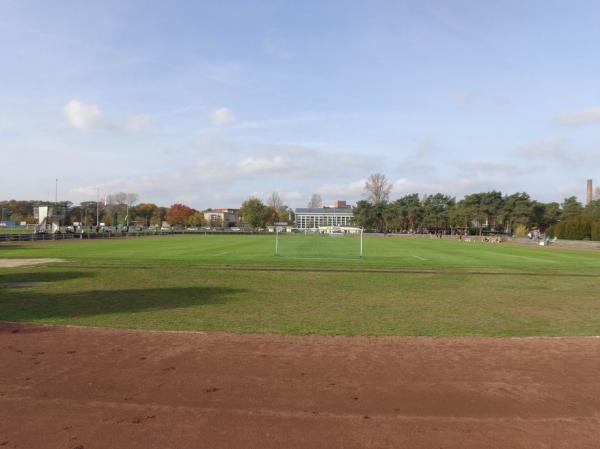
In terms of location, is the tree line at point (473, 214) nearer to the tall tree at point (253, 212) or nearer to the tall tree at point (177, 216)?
the tall tree at point (253, 212)

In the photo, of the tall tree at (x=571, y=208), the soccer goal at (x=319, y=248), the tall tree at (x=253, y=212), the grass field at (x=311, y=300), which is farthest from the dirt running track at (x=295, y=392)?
the tall tree at (x=253, y=212)

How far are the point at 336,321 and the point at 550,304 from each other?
7.48 meters

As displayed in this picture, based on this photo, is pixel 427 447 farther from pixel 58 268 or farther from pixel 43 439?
pixel 58 268

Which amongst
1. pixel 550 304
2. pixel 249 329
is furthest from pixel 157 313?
pixel 550 304

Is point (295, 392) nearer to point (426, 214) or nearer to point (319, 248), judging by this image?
point (319, 248)

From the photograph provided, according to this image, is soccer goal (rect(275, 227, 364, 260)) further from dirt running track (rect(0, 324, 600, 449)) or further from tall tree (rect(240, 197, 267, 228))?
tall tree (rect(240, 197, 267, 228))

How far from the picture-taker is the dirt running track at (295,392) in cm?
531

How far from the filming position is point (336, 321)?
11797 millimetres

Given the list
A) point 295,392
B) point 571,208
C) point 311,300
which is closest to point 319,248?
point 311,300

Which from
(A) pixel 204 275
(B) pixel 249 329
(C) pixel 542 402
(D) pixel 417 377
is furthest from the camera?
(A) pixel 204 275

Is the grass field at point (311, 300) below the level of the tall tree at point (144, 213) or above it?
below

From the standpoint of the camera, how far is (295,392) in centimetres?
668

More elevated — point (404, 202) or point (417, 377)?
point (404, 202)

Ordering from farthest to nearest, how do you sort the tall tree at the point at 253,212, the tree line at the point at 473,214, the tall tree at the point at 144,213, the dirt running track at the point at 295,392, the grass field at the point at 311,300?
the tall tree at the point at 144,213 < the tall tree at the point at 253,212 < the tree line at the point at 473,214 < the grass field at the point at 311,300 < the dirt running track at the point at 295,392
